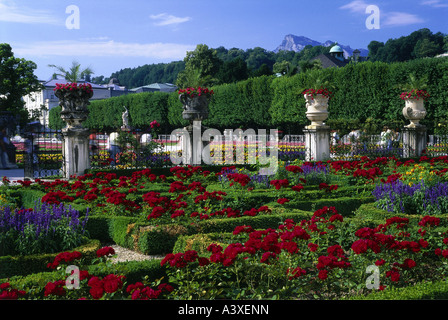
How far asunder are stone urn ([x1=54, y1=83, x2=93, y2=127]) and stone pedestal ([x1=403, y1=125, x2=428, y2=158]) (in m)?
10.2

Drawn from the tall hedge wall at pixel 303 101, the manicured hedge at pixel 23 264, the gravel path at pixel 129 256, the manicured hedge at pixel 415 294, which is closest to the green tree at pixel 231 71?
the tall hedge wall at pixel 303 101

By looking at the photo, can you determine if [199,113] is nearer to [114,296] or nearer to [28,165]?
[28,165]

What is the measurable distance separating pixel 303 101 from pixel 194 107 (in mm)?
16216

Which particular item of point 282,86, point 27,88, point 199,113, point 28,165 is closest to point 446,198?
point 199,113

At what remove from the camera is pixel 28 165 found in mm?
13602

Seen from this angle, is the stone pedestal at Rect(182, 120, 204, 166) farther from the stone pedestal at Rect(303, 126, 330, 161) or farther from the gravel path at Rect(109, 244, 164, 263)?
the gravel path at Rect(109, 244, 164, 263)

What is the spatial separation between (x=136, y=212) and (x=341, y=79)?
21.9m

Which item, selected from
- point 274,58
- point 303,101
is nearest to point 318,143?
point 303,101

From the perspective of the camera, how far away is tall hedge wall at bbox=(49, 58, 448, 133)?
2381 cm

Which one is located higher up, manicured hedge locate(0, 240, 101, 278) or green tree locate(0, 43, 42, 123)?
green tree locate(0, 43, 42, 123)

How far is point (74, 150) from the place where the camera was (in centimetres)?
1234

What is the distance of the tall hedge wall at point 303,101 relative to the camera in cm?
2381

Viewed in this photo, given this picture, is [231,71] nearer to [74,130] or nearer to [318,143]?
[318,143]

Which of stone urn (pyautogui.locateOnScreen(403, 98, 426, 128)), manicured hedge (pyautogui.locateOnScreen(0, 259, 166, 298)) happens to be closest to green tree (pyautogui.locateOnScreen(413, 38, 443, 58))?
stone urn (pyautogui.locateOnScreen(403, 98, 426, 128))
